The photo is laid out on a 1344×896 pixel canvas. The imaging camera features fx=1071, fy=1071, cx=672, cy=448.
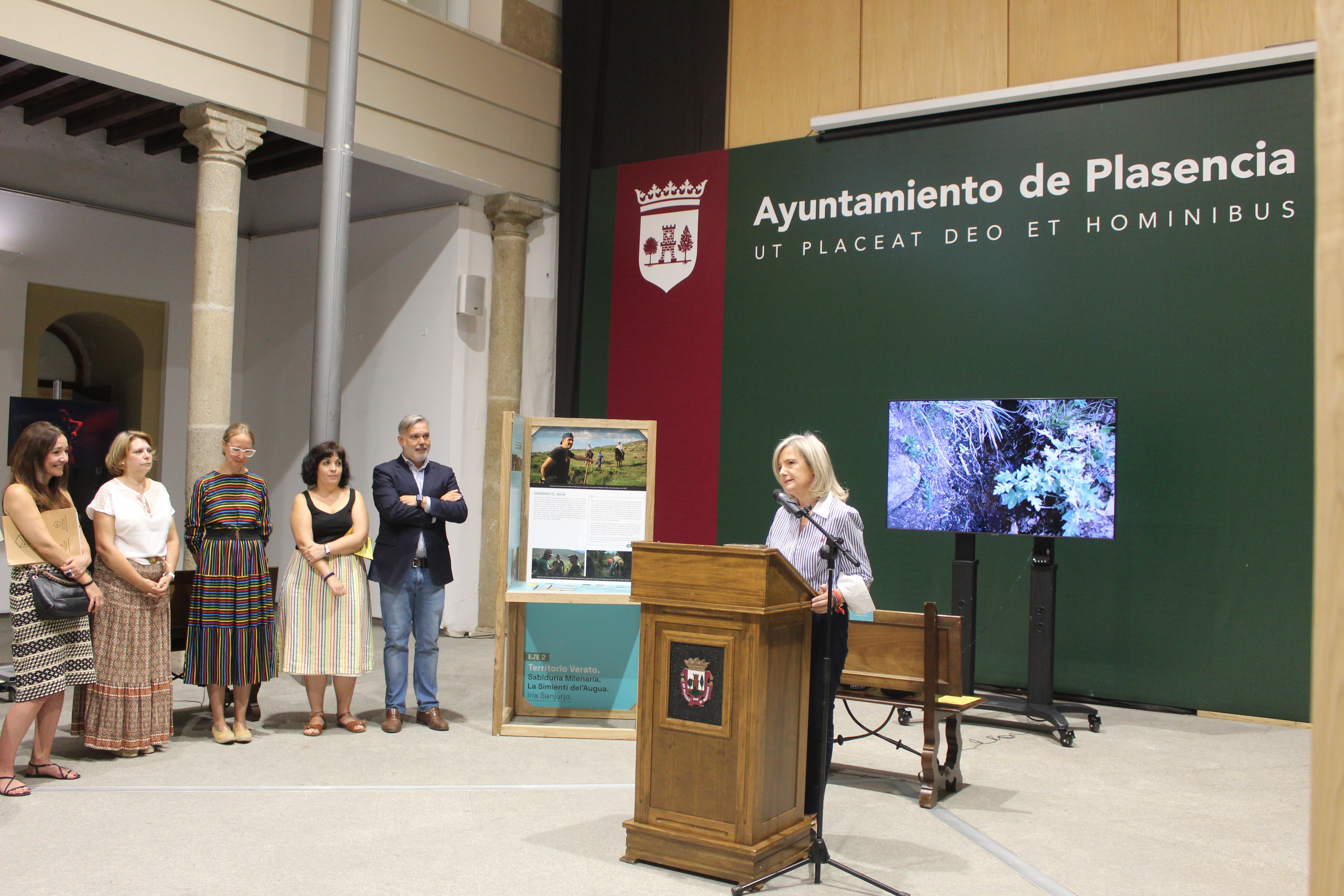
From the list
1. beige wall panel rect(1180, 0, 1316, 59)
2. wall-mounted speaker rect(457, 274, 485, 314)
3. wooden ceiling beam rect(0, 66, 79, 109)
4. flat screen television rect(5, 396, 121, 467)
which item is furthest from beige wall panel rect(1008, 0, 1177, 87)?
flat screen television rect(5, 396, 121, 467)

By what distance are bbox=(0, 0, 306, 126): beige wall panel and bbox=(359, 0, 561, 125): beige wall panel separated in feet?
2.71

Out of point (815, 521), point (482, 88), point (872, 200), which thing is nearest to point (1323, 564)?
point (815, 521)

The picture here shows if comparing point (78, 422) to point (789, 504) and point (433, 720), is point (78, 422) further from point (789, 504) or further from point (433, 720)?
point (789, 504)

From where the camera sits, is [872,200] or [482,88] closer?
[872,200]

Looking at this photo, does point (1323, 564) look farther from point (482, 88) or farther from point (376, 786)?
point (482, 88)

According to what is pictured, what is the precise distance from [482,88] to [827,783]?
19.7ft

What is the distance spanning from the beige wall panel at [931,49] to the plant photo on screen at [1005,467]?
90.8 inches

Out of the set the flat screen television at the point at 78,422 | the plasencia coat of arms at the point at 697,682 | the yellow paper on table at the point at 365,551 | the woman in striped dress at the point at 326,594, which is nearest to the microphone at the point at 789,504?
the plasencia coat of arms at the point at 697,682

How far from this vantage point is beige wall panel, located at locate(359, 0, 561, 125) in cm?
750

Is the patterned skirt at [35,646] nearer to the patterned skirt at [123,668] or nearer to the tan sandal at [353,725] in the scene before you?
the patterned skirt at [123,668]

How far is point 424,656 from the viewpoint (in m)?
5.44

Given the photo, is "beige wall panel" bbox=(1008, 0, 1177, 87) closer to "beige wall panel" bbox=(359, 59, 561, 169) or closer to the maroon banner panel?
the maroon banner panel

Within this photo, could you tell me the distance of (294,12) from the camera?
6.95 meters

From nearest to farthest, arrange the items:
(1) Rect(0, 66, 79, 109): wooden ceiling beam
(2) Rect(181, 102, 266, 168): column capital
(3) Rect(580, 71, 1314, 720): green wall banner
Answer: (3) Rect(580, 71, 1314, 720): green wall banner < (2) Rect(181, 102, 266, 168): column capital < (1) Rect(0, 66, 79, 109): wooden ceiling beam
